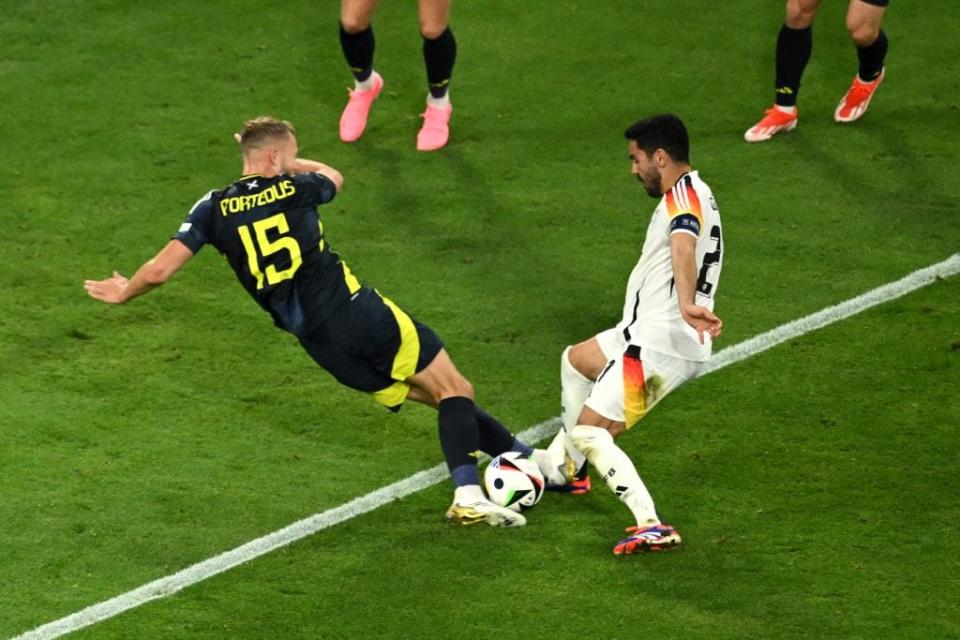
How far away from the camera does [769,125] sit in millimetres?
10273

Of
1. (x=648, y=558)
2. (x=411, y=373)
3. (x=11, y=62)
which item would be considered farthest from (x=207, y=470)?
(x=11, y=62)

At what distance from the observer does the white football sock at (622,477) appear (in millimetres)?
6340

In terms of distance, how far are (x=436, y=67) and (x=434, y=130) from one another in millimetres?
432

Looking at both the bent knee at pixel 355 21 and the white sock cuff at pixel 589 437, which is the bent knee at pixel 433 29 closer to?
the bent knee at pixel 355 21

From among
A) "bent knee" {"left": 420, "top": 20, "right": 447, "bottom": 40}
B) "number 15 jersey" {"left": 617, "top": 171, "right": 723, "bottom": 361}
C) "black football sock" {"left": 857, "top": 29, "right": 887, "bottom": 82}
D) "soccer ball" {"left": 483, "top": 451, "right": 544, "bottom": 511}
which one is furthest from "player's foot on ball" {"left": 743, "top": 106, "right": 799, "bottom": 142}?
"soccer ball" {"left": 483, "top": 451, "right": 544, "bottom": 511}

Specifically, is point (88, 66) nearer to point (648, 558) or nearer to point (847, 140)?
point (847, 140)

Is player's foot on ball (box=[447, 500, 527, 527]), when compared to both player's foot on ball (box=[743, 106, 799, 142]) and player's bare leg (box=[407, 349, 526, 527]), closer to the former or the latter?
player's bare leg (box=[407, 349, 526, 527])

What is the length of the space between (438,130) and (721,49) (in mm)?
2346

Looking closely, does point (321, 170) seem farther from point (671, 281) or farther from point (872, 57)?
point (872, 57)

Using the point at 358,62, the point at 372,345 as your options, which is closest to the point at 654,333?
the point at 372,345

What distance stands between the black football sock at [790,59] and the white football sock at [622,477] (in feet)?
14.5

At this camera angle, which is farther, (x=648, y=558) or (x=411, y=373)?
(x=411, y=373)

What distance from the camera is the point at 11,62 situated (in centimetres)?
1152

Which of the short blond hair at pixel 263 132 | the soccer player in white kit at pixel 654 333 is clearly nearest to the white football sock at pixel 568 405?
the soccer player in white kit at pixel 654 333
